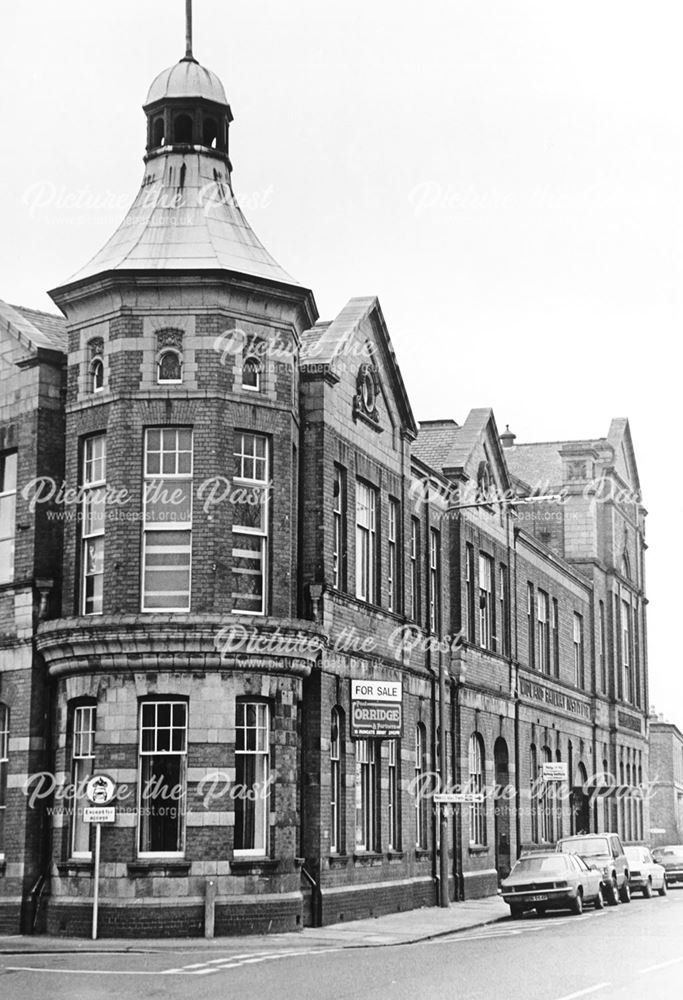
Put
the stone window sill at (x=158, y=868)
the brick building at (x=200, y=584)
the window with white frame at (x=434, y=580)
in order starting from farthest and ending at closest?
the window with white frame at (x=434, y=580) → the brick building at (x=200, y=584) → the stone window sill at (x=158, y=868)

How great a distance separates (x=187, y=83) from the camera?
30.1 meters

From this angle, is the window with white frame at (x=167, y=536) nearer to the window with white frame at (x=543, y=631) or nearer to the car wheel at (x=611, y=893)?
the car wheel at (x=611, y=893)

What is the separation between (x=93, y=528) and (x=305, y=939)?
8.10m

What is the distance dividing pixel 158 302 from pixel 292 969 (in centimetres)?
1239

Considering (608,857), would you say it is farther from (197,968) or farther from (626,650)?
(626,650)

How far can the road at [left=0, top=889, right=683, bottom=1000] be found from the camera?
17234mm

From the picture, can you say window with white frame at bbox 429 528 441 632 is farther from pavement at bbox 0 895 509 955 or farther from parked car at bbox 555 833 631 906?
pavement at bbox 0 895 509 955

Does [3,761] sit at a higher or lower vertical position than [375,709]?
lower

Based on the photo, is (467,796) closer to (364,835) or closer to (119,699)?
(364,835)

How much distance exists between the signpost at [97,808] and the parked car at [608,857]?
47.6 feet

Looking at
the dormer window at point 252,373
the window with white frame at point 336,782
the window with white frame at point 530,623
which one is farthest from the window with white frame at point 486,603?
the dormer window at point 252,373

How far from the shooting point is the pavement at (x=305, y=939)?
23531 mm

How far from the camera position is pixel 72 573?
1080 inches

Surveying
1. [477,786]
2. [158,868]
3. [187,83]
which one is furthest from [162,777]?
[477,786]
